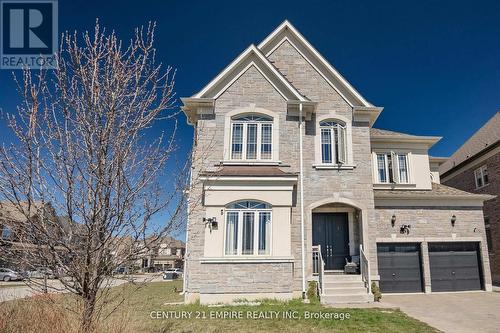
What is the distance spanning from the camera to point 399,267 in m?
14.2

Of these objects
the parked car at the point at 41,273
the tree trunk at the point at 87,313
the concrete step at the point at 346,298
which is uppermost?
the parked car at the point at 41,273

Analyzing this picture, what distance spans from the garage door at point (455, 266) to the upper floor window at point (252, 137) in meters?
8.80

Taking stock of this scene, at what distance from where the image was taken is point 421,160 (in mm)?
16328

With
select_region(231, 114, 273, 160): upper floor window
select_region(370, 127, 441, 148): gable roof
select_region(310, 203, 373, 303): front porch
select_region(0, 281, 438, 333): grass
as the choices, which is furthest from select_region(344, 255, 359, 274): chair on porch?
select_region(370, 127, 441, 148): gable roof

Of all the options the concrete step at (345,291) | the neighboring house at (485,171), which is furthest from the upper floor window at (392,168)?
the neighboring house at (485,171)

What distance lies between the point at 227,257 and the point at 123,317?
602 centimetres

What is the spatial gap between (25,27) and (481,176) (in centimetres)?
2473

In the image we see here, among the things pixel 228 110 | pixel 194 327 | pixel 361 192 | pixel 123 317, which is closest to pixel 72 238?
pixel 123 317

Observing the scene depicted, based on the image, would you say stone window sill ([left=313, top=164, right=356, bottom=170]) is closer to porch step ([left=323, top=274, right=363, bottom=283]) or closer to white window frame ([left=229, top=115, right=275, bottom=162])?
white window frame ([left=229, top=115, right=275, bottom=162])

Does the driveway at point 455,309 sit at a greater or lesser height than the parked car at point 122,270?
lesser

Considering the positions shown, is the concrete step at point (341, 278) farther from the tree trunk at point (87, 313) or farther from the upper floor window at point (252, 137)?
the tree trunk at point (87, 313)

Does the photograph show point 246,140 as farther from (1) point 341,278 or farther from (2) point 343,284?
(2) point 343,284

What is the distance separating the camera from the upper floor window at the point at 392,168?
15891mm

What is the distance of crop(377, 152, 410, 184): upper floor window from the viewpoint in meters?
15.9
